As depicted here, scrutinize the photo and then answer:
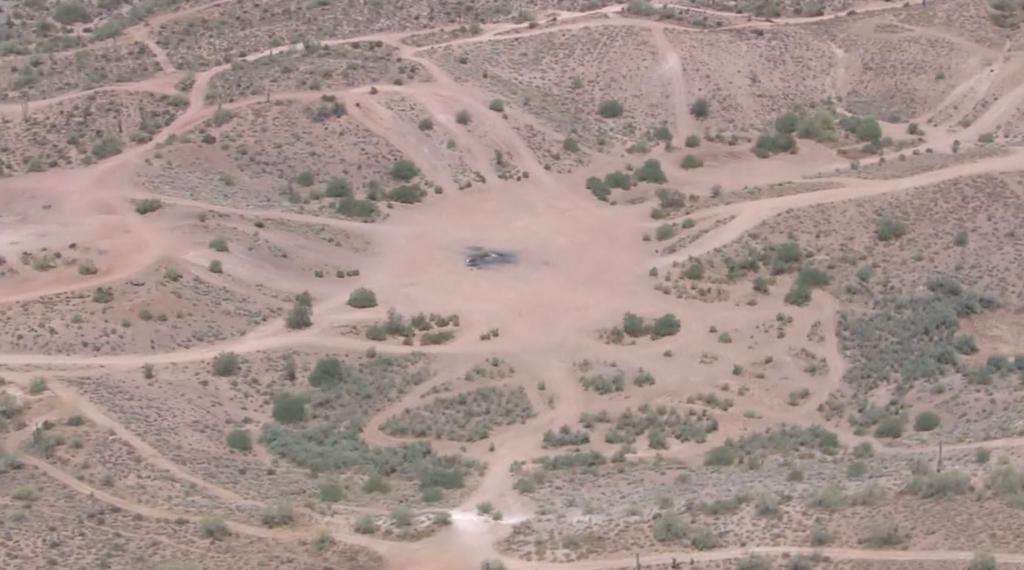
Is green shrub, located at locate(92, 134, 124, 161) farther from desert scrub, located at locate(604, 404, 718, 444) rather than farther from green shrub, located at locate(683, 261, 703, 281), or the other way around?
desert scrub, located at locate(604, 404, 718, 444)

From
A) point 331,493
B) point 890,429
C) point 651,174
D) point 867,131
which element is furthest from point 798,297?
point 331,493

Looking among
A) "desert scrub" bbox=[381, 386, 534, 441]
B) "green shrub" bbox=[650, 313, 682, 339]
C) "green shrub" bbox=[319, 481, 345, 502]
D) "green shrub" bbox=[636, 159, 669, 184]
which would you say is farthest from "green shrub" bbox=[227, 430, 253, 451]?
"green shrub" bbox=[636, 159, 669, 184]

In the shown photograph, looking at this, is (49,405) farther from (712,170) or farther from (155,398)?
(712,170)

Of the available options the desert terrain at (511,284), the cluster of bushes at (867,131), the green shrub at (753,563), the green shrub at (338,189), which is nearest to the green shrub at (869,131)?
the cluster of bushes at (867,131)

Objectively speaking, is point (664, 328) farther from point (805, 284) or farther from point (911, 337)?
point (911, 337)

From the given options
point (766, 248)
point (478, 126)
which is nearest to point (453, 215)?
point (478, 126)

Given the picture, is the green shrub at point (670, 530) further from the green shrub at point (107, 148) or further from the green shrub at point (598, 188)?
the green shrub at point (107, 148)
